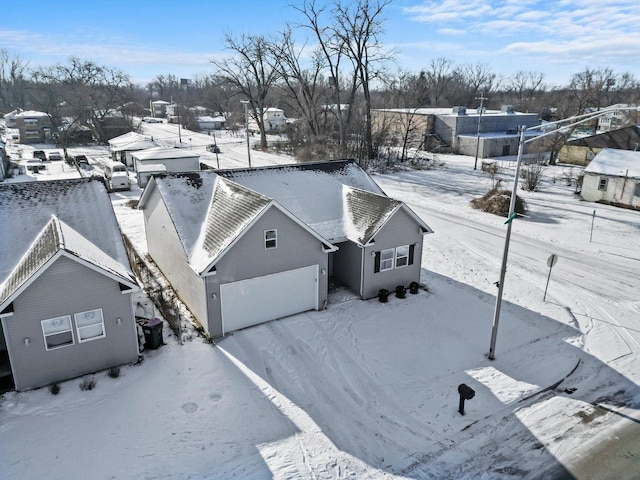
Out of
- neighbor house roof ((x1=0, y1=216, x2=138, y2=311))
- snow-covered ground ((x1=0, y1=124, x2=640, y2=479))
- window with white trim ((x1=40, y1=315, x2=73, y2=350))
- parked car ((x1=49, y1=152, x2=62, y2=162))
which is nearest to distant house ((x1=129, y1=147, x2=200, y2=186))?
parked car ((x1=49, y1=152, x2=62, y2=162))

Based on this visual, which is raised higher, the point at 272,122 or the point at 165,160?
the point at 272,122

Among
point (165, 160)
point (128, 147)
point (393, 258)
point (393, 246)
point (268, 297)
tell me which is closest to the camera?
point (268, 297)

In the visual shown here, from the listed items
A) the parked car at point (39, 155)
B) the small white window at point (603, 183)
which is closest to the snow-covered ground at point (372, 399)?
the small white window at point (603, 183)

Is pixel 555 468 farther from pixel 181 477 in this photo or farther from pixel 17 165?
pixel 17 165

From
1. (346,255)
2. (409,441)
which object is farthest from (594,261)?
(409,441)

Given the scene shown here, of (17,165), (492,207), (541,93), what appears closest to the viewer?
(492,207)

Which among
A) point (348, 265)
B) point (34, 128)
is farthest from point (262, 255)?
point (34, 128)

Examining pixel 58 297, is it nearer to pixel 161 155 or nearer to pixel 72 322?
pixel 72 322

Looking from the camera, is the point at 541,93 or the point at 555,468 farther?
the point at 541,93
